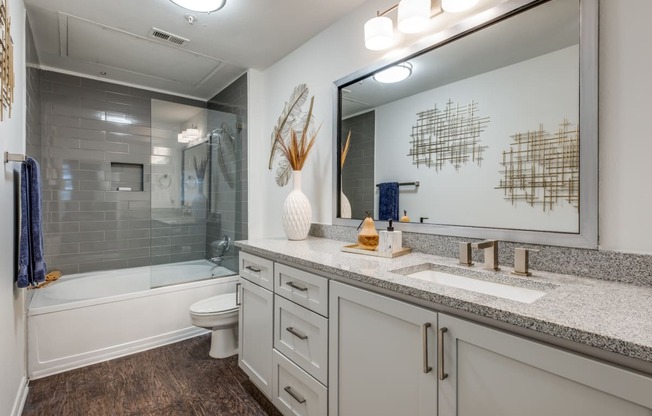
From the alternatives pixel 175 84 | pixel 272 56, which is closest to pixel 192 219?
pixel 175 84

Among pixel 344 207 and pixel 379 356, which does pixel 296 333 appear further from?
pixel 344 207

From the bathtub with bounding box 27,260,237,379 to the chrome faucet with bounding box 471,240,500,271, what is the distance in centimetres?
230

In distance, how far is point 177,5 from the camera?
2.00 metres

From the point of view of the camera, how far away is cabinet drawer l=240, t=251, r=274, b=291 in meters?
1.73

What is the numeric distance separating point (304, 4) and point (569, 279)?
2049 mm

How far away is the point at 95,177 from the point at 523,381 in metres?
3.81

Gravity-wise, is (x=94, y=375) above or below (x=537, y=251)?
below

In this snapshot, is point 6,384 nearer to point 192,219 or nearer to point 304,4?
point 192,219

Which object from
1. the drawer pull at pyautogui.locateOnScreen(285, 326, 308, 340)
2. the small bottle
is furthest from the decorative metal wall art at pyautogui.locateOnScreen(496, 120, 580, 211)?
the drawer pull at pyautogui.locateOnScreen(285, 326, 308, 340)

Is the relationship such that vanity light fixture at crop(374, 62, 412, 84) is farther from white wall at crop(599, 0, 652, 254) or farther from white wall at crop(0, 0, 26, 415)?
white wall at crop(0, 0, 26, 415)

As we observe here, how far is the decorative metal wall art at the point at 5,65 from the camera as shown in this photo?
1336 millimetres

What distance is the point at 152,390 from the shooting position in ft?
6.36

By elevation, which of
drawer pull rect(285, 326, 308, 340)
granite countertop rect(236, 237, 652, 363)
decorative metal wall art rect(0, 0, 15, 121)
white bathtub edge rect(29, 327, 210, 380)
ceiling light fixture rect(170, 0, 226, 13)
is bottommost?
white bathtub edge rect(29, 327, 210, 380)

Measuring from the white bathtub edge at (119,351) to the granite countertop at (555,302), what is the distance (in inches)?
71.3
